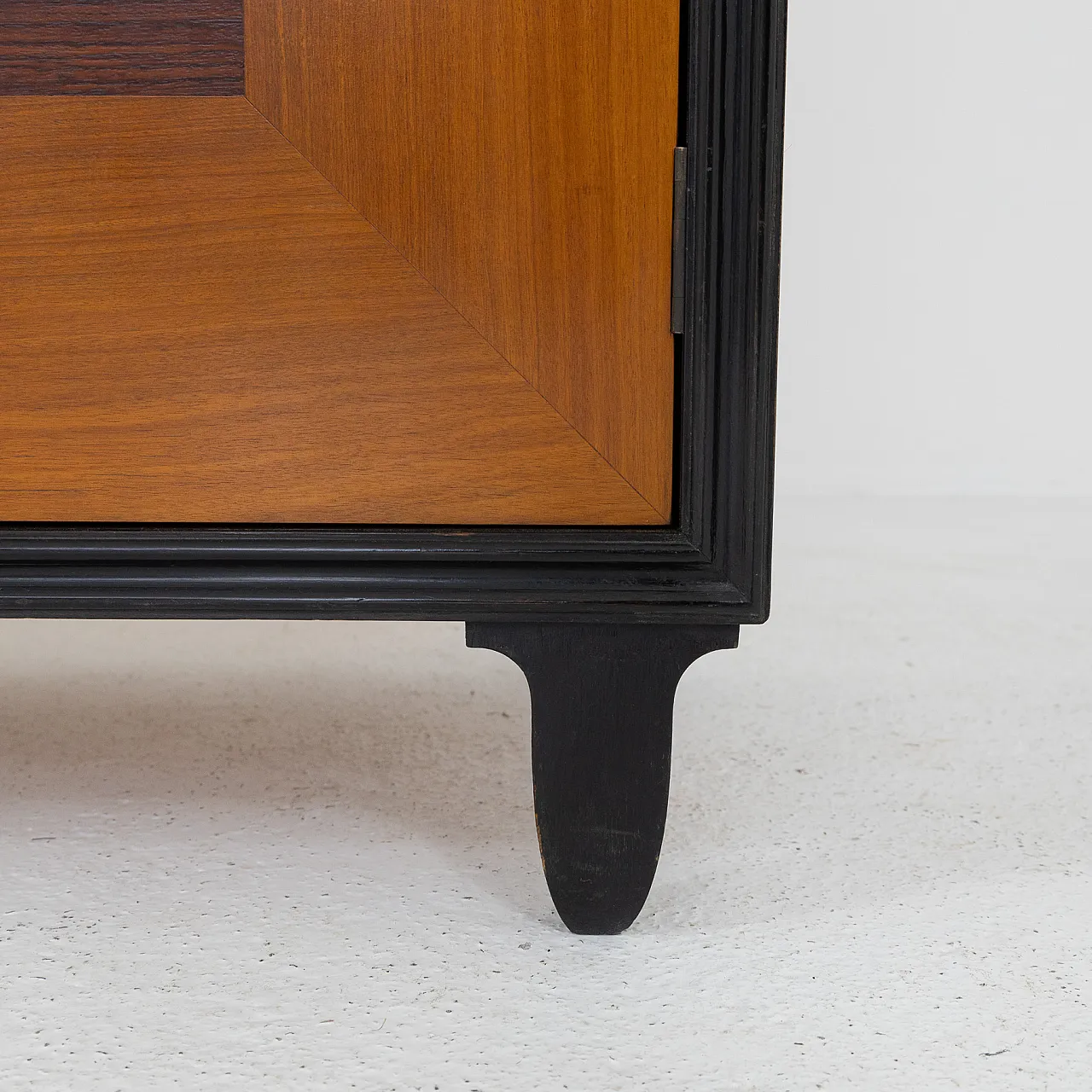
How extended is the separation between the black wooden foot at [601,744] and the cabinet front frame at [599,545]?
2cm

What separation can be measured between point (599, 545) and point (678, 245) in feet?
0.43

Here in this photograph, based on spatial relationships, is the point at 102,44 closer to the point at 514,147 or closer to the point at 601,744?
the point at 514,147

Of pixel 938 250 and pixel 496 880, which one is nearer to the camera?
pixel 496 880

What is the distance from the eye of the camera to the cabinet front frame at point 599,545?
0.51 meters

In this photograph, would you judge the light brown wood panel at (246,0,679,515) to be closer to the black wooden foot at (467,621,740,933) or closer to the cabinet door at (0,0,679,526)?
the cabinet door at (0,0,679,526)

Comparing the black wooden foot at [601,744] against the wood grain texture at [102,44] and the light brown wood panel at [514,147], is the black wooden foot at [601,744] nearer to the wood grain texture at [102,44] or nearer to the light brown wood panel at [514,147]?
the light brown wood panel at [514,147]

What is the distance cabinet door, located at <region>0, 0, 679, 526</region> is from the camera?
490 millimetres

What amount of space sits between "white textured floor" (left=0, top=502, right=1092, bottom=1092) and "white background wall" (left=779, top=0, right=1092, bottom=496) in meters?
1.13

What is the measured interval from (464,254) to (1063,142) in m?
2.02

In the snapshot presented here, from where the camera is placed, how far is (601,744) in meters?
0.56

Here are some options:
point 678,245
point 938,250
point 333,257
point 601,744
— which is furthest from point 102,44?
point 938,250

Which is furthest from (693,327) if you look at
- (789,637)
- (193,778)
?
(789,637)

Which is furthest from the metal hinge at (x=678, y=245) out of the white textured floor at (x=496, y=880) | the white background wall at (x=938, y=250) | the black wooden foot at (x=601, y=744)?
the white background wall at (x=938, y=250)

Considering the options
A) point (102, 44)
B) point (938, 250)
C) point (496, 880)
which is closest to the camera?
point (102, 44)
